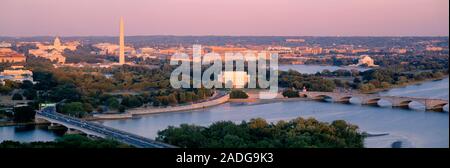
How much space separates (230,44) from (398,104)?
1705 centimetres

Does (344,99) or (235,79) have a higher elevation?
(235,79)

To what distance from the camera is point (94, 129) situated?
261 inches

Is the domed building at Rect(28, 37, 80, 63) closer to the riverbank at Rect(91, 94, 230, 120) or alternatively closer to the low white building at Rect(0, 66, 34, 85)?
the low white building at Rect(0, 66, 34, 85)

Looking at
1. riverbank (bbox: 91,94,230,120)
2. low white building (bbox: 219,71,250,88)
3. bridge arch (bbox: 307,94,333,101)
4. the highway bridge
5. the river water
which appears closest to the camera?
the highway bridge

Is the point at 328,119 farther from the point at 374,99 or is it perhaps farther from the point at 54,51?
the point at 54,51

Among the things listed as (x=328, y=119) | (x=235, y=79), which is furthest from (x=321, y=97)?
(x=328, y=119)

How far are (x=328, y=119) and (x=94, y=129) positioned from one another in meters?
2.49

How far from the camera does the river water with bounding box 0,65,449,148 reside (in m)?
6.02

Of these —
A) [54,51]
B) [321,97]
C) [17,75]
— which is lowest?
[321,97]

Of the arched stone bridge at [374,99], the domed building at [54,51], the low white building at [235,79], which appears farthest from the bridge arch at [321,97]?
the domed building at [54,51]

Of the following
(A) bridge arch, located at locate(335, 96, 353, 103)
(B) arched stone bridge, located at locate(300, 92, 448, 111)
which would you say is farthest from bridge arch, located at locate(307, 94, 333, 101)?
(A) bridge arch, located at locate(335, 96, 353, 103)

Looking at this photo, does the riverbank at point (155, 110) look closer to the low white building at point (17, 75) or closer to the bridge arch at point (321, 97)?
the bridge arch at point (321, 97)

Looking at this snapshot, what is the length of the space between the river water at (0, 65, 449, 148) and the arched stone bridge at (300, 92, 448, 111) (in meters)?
0.17
